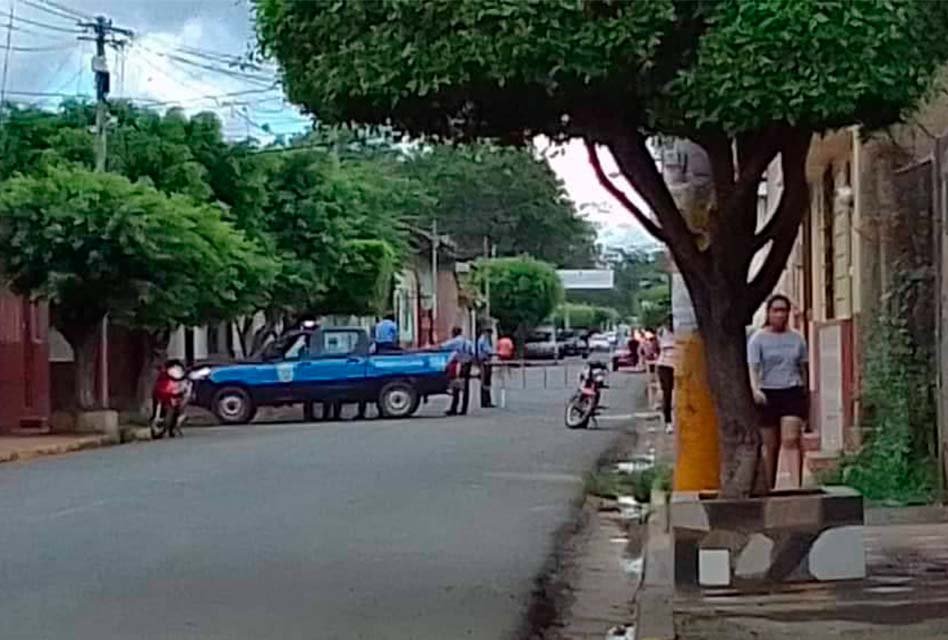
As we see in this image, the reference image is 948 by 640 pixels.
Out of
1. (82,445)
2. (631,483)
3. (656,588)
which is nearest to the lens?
(656,588)

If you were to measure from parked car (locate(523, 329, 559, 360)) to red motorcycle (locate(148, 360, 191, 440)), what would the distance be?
5313cm

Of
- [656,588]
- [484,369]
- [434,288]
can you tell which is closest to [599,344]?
[434,288]

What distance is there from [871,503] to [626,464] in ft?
27.0

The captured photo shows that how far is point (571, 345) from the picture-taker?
92.8 metres

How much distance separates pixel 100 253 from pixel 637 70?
22943 millimetres

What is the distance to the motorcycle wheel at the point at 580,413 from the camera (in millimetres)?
32719

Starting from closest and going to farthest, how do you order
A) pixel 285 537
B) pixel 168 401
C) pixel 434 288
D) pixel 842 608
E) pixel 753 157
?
1. pixel 842 608
2. pixel 753 157
3. pixel 285 537
4. pixel 168 401
5. pixel 434 288

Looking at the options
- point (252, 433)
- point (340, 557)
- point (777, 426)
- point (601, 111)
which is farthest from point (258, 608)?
point (252, 433)

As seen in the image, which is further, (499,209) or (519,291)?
(499,209)

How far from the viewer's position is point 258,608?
1176 cm

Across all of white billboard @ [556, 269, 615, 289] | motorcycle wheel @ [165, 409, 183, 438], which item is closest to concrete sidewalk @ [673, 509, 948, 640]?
motorcycle wheel @ [165, 409, 183, 438]

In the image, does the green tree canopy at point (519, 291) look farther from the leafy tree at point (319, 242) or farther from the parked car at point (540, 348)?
the leafy tree at point (319, 242)

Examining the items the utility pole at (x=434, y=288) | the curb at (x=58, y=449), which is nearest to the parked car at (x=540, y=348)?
the utility pole at (x=434, y=288)

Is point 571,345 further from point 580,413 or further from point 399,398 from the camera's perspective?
point 580,413
